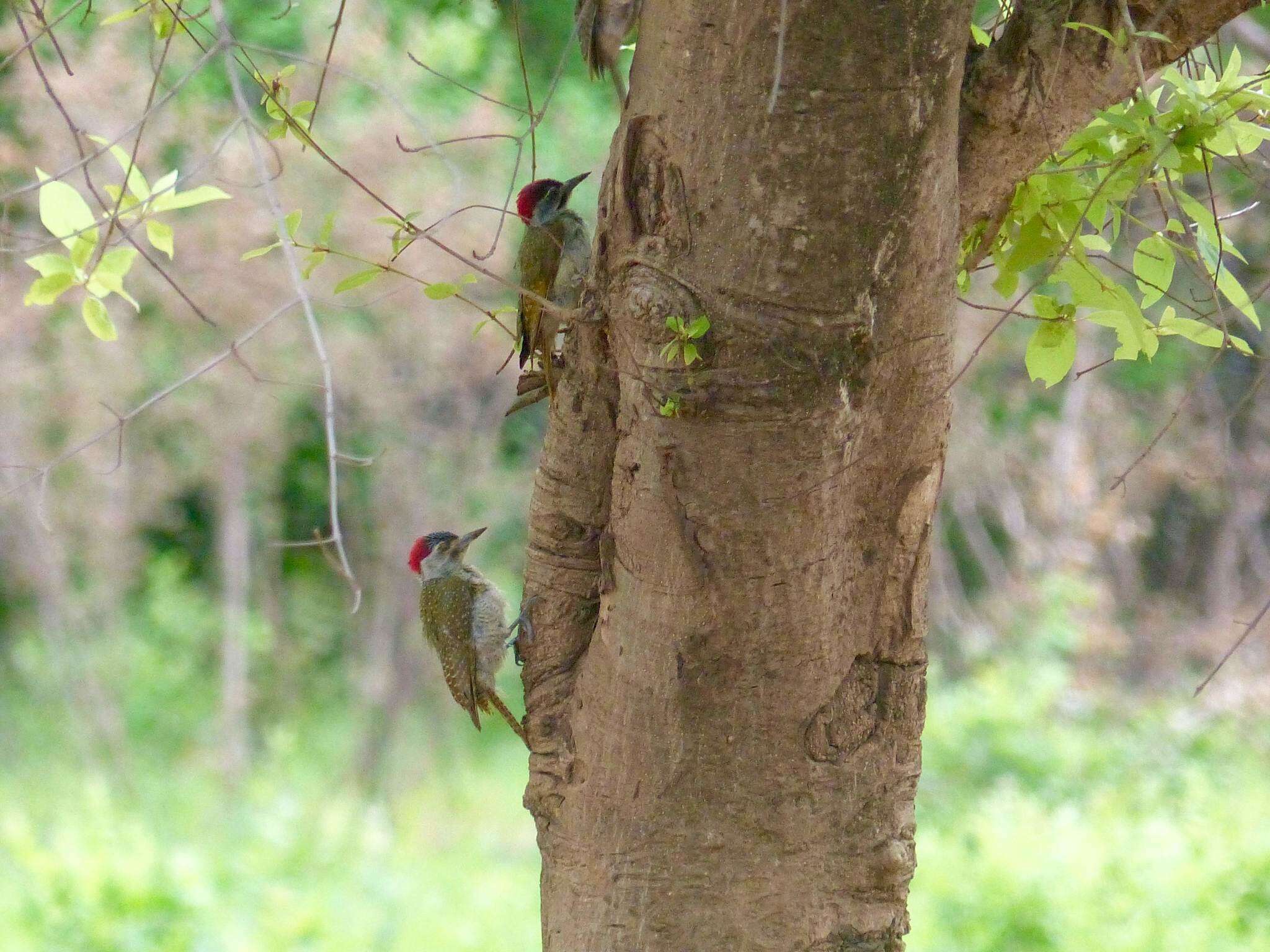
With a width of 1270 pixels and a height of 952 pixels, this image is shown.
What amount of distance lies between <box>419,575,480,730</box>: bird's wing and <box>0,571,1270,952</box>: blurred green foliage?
159 cm

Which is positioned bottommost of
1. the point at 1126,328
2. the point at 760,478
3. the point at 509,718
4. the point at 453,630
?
the point at 760,478

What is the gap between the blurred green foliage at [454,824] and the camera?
455cm

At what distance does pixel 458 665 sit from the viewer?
134 inches

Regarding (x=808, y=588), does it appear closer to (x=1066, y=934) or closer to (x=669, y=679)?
(x=669, y=679)

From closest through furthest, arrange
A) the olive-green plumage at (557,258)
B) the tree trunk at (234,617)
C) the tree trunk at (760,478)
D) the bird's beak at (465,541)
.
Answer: the tree trunk at (760,478) → the olive-green plumage at (557,258) → the bird's beak at (465,541) → the tree trunk at (234,617)

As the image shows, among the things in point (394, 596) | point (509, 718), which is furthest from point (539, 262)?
point (394, 596)

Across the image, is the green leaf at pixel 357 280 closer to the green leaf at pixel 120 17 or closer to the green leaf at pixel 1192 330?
the green leaf at pixel 120 17

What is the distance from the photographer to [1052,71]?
155 centimetres

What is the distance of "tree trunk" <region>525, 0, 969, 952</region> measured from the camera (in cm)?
144

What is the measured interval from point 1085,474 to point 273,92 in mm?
8838

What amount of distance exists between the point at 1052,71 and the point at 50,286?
4.23 feet

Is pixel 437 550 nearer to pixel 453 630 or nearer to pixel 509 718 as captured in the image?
pixel 453 630

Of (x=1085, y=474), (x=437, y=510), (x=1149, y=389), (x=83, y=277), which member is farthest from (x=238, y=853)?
(x=1149, y=389)

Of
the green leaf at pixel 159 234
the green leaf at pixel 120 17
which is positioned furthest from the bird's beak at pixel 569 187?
the green leaf at pixel 159 234
